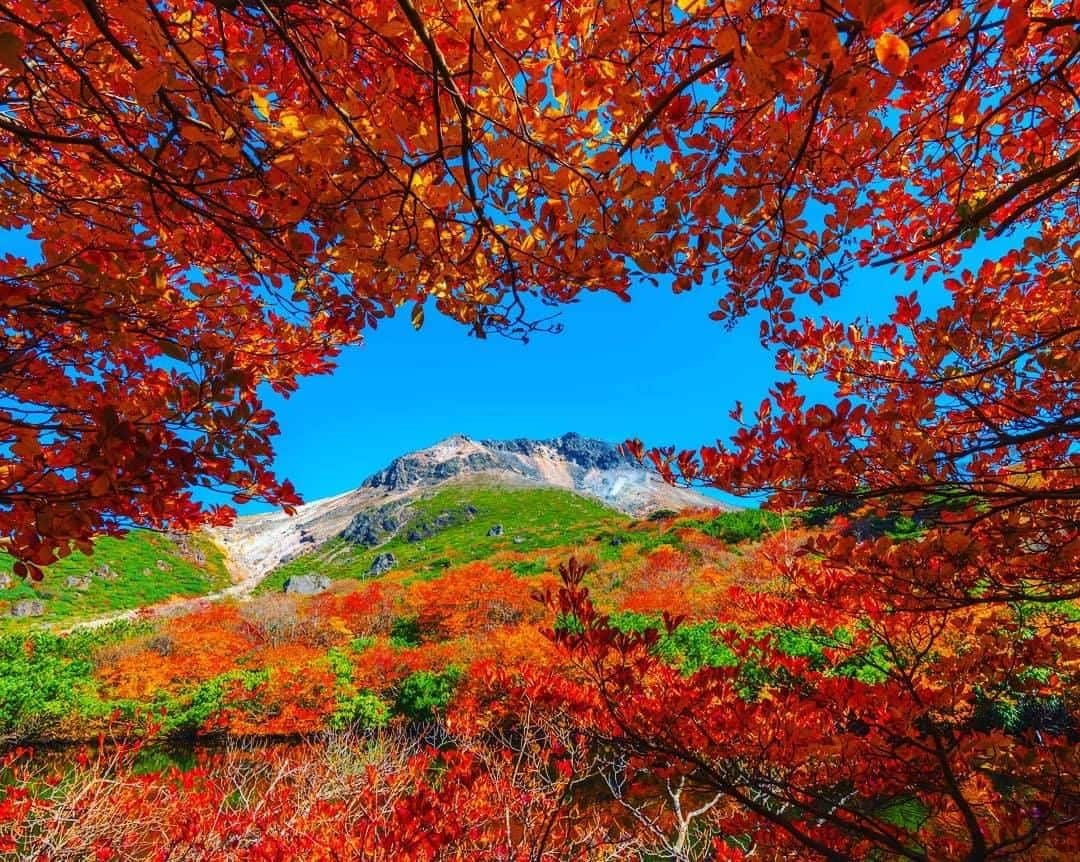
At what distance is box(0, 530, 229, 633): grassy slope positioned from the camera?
1983 centimetres

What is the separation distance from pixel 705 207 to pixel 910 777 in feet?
12.0

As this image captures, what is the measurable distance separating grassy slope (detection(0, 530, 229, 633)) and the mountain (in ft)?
23.3

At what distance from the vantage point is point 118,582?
25.5 m

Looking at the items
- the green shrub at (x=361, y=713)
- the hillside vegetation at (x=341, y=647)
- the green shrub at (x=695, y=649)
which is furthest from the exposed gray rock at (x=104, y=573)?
the green shrub at (x=695, y=649)

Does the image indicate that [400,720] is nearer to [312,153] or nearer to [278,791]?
[278,791]

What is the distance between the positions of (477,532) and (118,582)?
20.2m

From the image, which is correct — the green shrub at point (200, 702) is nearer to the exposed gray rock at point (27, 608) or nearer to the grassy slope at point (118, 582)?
the grassy slope at point (118, 582)

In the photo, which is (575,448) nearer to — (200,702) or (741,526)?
(741,526)

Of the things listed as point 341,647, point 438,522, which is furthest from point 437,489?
point 341,647

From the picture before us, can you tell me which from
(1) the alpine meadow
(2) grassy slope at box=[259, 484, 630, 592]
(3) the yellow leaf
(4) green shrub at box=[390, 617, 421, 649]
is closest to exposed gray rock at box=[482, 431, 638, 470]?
(2) grassy slope at box=[259, 484, 630, 592]

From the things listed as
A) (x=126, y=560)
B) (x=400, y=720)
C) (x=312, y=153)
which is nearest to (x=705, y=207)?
(x=312, y=153)

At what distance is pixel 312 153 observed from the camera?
1194 mm

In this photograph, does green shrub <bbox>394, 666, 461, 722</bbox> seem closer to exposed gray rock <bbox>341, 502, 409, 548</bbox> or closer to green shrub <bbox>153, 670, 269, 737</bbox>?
green shrub <bbox>153, 670, 269, 737</bbox>

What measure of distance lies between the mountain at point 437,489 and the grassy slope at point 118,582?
7092 millimetres
